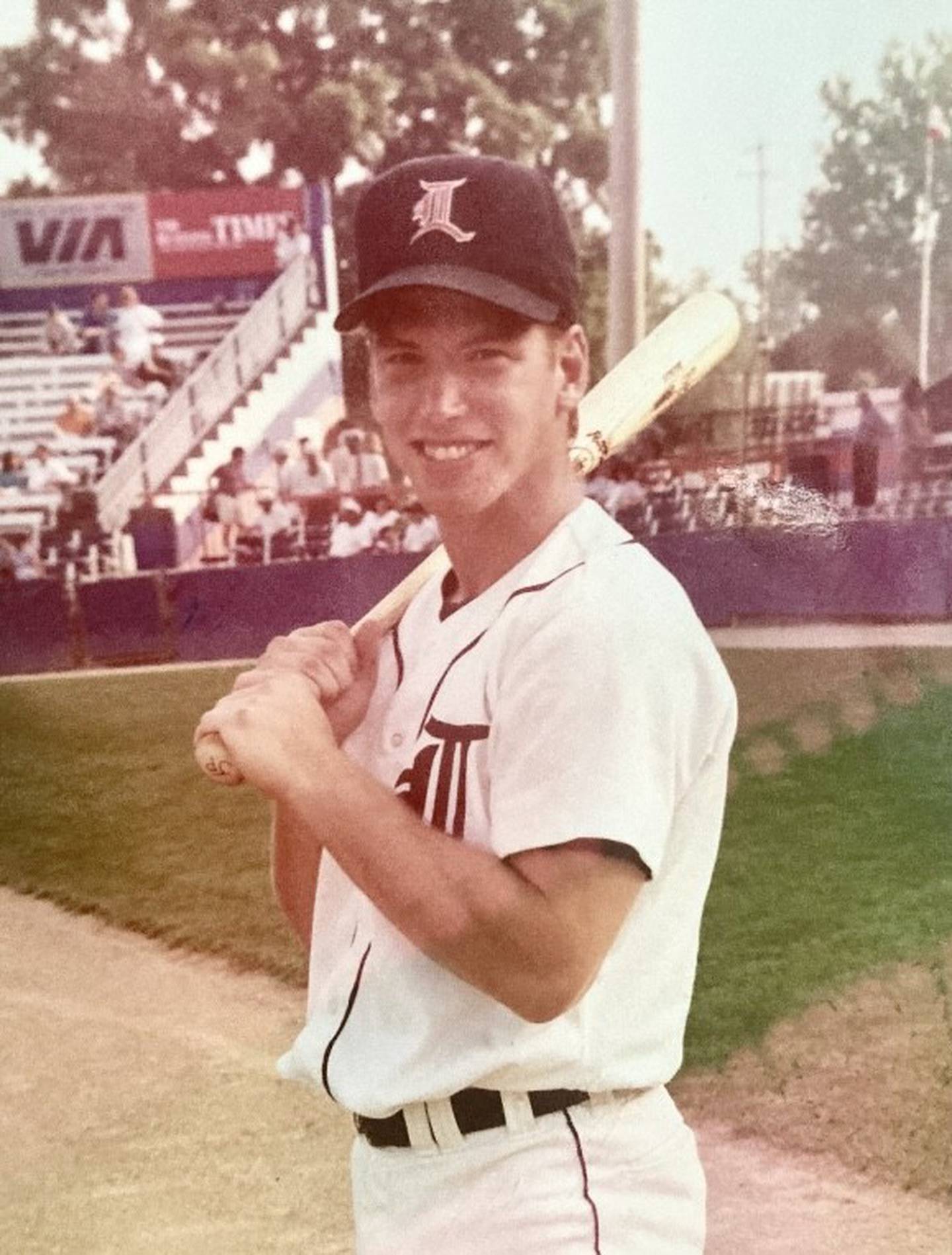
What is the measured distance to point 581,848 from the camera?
90 cm

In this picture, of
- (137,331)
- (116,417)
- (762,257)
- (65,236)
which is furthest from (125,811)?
(762,257)

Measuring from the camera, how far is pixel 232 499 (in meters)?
2.81

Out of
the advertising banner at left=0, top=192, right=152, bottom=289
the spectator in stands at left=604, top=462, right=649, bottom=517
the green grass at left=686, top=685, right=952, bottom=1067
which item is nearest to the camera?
the advertising banner at left=0, top=192, right=152, bottom=289

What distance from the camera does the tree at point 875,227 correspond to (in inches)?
83.4

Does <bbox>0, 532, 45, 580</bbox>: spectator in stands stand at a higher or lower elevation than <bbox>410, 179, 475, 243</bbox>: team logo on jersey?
lower

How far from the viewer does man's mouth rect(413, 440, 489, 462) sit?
110cm

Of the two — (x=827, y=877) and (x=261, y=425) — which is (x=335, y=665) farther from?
(x=827, y=877)

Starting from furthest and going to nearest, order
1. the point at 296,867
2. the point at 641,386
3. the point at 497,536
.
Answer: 1. the point at 641,386
2. the point at 296,867
3. the point at 497,536

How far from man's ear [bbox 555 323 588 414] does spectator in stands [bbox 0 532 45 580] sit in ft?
6.07

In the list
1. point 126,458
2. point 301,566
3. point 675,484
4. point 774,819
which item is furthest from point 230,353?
point 774,819

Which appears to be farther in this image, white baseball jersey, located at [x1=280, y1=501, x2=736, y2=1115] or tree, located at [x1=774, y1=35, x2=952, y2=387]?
tree, located at [x1=774, y1=35, x2=952, y2=387]

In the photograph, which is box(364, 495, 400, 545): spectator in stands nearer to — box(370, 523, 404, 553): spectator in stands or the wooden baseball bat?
box(370, 523, 404, 553): spectator in stands

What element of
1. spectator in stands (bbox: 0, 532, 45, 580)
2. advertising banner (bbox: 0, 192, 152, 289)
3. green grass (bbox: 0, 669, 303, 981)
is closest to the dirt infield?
green grass (bbox: 0, 669, 303, 981)

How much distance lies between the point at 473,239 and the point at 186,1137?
225 cm
